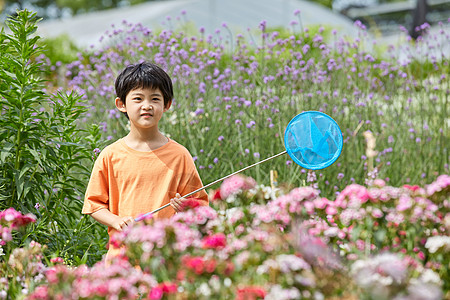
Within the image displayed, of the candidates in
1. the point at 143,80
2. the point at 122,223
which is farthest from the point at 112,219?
the point at 143,80

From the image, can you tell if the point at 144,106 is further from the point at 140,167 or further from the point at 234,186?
the point at 234,186

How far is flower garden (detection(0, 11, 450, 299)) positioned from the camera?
1612mm

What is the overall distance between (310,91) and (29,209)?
249 cm

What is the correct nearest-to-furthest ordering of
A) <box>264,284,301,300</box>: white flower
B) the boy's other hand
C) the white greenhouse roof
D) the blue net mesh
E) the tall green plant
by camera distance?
<box>264,284,301,300</box>: white flower → the boy's other hand → the blue net mesh → the tall green plant → the white greenhouse roof

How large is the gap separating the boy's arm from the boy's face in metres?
0.39

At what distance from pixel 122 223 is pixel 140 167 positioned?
26 centimetres

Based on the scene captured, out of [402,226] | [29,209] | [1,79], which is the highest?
[1,79]

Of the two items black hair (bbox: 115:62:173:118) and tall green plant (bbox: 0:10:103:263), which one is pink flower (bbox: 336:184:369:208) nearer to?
black hair (bbox: 115:62:173:118)

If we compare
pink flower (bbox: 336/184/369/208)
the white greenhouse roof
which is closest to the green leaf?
pink flower (bbox: 336/184/369/208)

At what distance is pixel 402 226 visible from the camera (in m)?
1.96

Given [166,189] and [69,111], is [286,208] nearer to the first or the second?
[166,189]

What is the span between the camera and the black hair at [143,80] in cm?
246

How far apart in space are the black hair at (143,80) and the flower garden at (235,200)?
51 cm

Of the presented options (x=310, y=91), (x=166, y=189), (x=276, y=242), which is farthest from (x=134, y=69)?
(x=310, y=91)
